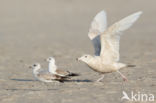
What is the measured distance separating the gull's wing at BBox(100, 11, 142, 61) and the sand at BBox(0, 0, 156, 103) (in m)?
0.63

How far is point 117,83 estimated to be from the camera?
10.1 m

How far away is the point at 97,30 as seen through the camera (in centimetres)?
1145

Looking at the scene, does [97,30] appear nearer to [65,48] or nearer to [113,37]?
[113,37]

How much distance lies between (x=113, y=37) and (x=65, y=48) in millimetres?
8586

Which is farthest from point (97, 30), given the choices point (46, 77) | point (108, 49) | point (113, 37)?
point (46, 77)

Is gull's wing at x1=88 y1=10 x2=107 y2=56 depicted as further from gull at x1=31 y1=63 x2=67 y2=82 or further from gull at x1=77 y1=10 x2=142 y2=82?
gull at x1=31 y1=63 x2=67 y2=82

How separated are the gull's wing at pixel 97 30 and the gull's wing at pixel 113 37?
43cm

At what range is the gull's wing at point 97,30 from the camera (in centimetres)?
1099

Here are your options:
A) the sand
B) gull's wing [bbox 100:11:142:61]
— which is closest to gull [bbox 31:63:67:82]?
the sand

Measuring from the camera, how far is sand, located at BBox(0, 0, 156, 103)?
8.96 m

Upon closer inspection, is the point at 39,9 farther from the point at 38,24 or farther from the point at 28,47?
the point at 28,47

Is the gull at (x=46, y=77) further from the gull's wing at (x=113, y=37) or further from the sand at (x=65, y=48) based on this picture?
the gull's wing at (x=113, y=37)

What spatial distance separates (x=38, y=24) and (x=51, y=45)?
9.49 metres

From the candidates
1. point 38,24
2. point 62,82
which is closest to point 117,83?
point 62,82
